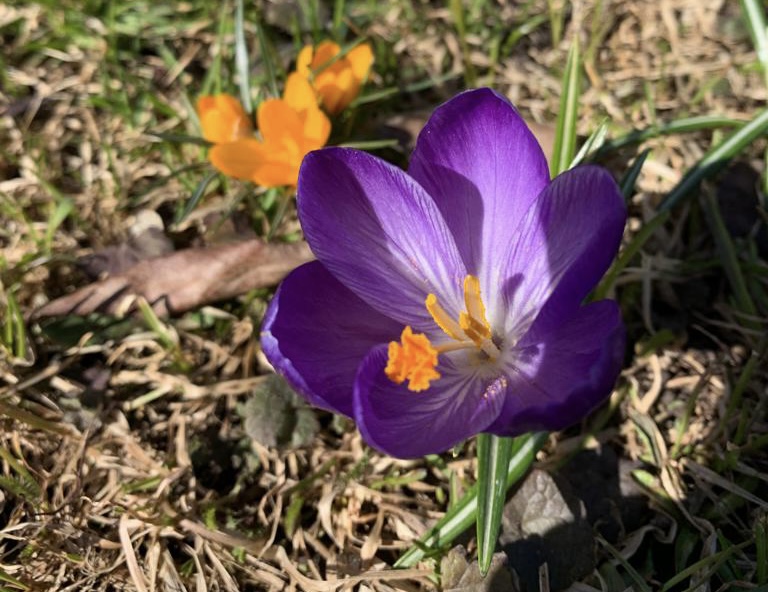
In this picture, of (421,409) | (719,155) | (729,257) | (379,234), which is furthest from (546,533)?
(719,155)

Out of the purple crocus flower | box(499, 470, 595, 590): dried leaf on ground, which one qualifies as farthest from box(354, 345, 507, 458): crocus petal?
box(499, 470, 595, 590): dried leaf on ground

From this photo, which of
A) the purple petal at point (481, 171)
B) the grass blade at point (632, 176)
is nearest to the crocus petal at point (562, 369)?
the purple petal at point (481, 171)

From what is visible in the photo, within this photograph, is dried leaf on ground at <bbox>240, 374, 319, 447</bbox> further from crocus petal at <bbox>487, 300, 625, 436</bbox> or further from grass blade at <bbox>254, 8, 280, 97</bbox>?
grass blade at <bbox>254, 8, 280, 97</bbox>

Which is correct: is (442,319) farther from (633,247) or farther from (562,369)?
(633,247)

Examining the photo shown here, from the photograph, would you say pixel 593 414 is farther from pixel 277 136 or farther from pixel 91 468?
pixel 91 468

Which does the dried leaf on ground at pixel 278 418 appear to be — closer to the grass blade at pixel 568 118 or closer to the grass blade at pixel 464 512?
the grass blade at pixel 464 512

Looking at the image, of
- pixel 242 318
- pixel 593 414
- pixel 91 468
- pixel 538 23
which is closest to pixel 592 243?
pixel 593 414
